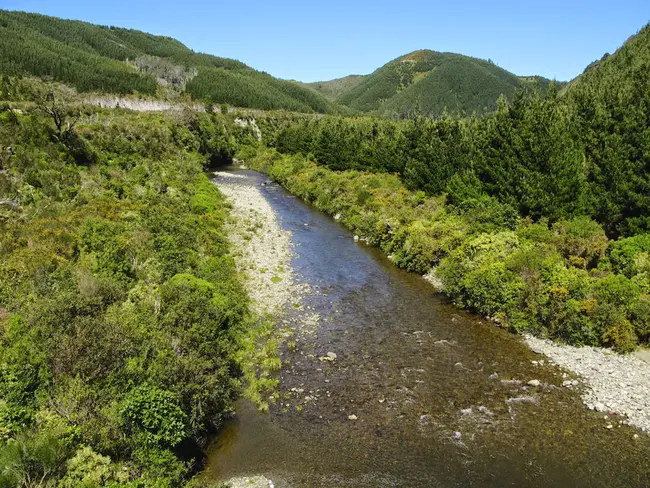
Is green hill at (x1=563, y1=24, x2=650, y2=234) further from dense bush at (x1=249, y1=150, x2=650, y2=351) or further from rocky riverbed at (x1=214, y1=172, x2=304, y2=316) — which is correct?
rocky riverbed at (x1=214, y1=172, x2=304, y2=316)

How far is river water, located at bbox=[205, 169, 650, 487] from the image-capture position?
14.4 meters

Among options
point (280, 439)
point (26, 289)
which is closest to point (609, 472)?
point (280, 439)

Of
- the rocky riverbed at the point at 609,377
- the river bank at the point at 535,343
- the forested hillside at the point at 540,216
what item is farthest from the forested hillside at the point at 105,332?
the forested hillside at the point at 540,216

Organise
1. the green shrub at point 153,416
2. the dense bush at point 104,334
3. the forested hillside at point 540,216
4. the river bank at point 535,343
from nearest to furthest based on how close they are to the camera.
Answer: the dense bush at point 104,334 < the green shrub at point 153,416 < the river bank at point 535,343 < the forested hillside at point 540,216

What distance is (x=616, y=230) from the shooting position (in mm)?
29938

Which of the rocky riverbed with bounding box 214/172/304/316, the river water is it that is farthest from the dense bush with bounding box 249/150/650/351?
the rocky riverbed with bounding box 214/172/304/316

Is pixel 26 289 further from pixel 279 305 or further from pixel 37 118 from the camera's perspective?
pixel 37 118

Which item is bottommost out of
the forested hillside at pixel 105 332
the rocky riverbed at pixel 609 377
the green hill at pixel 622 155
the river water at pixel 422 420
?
the river water at pixel 422 420

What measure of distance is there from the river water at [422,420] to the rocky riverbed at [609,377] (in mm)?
635

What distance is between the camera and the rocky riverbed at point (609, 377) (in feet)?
56.5

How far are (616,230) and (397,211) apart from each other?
759 inches

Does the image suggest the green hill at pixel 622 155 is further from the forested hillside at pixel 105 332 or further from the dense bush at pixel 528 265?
the forested hillside at pixel 105 332

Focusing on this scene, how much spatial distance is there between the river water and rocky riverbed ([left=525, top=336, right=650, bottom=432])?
635 millimetres

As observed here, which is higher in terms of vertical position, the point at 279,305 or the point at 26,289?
the point at 26,289
